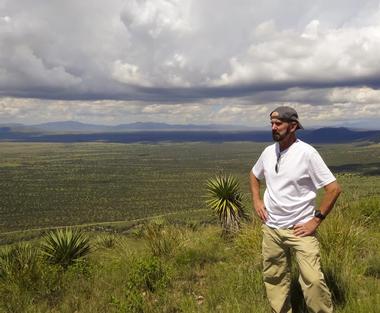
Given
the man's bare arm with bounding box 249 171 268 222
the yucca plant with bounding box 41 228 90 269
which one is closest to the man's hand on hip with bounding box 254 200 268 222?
the man's bare arm with bounding box 249 171 268 222

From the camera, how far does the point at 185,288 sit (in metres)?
6.29

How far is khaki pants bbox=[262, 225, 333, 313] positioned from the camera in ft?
12.9

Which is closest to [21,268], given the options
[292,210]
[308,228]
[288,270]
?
[288,270]

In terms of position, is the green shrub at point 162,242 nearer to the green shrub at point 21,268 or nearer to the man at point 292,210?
the green shrub at point 21,268

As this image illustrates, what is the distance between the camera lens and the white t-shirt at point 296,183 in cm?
401

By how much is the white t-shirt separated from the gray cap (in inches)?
8.8

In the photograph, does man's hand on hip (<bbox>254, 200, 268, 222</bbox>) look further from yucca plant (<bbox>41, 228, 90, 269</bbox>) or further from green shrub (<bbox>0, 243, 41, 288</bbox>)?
yucca plant (<bbox>41, 228, 90, 269</bbox>)

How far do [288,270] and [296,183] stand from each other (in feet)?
3.22

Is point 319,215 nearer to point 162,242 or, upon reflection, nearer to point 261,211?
point 261,211

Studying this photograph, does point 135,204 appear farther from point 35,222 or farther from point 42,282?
point 42,282

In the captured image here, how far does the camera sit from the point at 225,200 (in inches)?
479

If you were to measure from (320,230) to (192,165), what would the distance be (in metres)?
193

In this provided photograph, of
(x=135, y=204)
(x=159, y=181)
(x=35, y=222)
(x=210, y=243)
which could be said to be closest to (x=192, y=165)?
(x=159, y=181)

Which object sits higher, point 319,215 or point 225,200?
point 319,215
